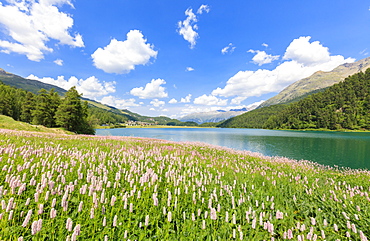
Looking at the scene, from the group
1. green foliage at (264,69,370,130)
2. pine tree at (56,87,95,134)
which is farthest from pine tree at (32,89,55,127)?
green foliage at (264,69,370,130)

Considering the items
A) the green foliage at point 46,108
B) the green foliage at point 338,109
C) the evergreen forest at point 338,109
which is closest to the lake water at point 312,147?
the green foliage at point 46,108

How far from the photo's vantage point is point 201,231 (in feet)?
10.8

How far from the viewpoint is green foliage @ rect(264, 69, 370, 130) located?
14912 cm

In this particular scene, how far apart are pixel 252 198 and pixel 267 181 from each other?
8.83ft

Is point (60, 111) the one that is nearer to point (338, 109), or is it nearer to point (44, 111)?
point (44, 111)

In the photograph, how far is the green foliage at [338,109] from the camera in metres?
149

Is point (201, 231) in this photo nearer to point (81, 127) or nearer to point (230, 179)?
point (230, 179)

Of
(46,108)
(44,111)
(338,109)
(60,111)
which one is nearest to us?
(60,111)

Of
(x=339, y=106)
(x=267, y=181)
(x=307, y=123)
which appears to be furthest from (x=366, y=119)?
(x=267, y=181)

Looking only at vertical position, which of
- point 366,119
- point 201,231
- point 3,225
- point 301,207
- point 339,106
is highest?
point 339,106

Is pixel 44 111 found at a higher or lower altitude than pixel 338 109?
lower

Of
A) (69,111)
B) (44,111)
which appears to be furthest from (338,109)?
(44,111)

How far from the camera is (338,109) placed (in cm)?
17038

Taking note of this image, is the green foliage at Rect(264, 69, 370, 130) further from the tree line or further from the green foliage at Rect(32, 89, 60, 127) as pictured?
the green foliage at Rect(32, 89, 60, 127)
